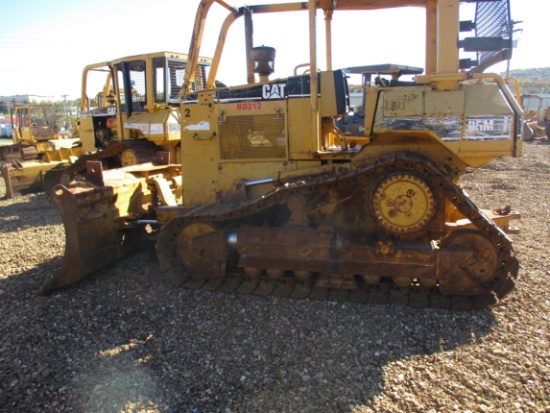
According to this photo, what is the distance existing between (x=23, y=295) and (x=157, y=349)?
2.22 metres

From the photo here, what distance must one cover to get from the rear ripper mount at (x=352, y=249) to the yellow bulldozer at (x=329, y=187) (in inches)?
0.6

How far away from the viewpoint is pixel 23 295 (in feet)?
17.0

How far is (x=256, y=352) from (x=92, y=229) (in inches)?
114

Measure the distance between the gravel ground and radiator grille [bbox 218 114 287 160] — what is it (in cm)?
173

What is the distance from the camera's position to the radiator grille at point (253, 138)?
5367 millimetres

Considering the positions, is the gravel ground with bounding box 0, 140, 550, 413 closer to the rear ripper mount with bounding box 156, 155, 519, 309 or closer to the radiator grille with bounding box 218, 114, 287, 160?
the rear ripper mount with bounding box 156, 155, 519, 309

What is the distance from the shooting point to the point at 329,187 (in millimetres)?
4855

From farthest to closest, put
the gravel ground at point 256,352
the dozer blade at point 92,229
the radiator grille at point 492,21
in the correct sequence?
the dozer blade at point 92,229
the radiator grille at point 492,21
the gravel ground at point 256,352

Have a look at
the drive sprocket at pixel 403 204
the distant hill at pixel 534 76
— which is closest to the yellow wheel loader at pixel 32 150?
the drive sprocket at pixel 403 204

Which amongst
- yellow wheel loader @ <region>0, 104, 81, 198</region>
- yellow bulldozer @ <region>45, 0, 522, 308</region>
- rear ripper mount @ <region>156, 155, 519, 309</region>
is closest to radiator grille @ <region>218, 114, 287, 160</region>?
yellow bulldozer @ <region>45, 0, 522, 308</region>

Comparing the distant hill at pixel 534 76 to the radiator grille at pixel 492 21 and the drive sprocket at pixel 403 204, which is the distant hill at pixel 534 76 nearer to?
the radiator grille at pixel 492 21

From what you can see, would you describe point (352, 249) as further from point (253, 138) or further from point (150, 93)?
point (150, 93)

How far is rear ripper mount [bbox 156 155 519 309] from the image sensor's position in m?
4.50

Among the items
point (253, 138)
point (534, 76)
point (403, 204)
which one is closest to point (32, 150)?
point (253, 138)
